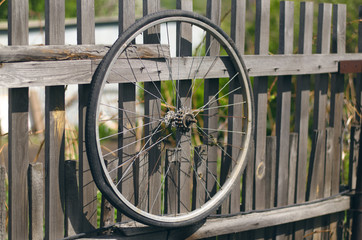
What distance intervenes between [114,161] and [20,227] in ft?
1.88

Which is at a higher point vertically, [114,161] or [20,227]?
[114,161]

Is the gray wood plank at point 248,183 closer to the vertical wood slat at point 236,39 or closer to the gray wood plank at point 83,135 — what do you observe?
the vertical wood slat at point 236,39

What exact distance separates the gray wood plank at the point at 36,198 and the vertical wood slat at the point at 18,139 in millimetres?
28

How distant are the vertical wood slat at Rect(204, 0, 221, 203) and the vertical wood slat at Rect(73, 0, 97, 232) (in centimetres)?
74

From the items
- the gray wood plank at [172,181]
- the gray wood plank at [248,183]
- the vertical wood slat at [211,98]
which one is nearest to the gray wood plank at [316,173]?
the gray wood plank at [248,183]

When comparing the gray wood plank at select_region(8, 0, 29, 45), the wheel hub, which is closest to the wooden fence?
the gray wood plank at select_region(8, 0, 29, 45)

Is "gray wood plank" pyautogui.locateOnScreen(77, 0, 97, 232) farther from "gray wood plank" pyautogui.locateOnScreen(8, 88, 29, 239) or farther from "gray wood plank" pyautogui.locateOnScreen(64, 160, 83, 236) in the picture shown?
"gray wood plank" pyautogui.locateOnScreen(8, 88, 29, 239)

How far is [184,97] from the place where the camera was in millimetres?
3191

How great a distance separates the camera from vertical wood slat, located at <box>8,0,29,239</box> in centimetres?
253

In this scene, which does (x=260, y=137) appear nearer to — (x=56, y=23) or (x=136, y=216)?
(x=136, y=216)

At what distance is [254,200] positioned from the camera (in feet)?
12.1

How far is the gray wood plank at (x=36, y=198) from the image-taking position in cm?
267

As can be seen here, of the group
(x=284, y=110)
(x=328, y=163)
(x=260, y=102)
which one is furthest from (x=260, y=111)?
(x=328, y=163)

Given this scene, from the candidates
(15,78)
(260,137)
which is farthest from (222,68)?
(15,78)
